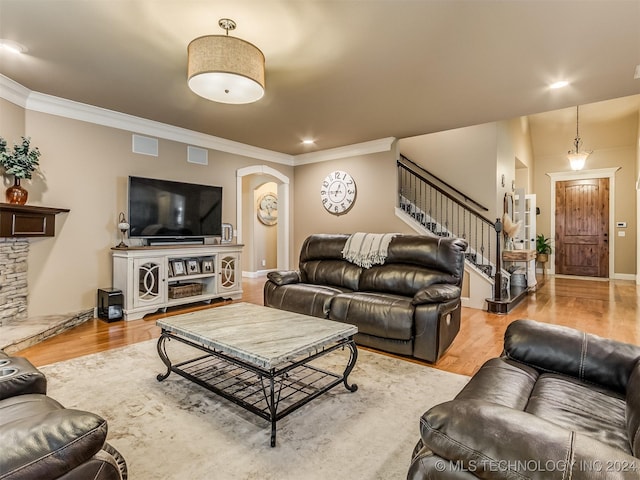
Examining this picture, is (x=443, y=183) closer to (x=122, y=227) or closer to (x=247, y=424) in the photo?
(x=122, y=227)

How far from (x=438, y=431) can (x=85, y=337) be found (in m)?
3.85

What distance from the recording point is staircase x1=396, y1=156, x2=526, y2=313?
5.06 m

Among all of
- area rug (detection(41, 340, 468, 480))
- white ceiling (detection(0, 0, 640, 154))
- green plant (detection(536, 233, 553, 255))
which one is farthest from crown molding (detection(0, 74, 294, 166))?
green plant (detection(536, 233, 553, 255))

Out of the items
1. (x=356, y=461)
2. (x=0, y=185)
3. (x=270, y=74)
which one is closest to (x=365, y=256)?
(x=270, y=74)

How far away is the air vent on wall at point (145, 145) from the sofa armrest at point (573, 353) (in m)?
4.83

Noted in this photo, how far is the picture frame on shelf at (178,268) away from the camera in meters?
4.78

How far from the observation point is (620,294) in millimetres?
6082

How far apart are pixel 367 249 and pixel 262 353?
2376 millimetres

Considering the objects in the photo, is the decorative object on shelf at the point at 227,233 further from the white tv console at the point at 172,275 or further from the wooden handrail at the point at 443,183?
the wooden handrail at the point at 443,183

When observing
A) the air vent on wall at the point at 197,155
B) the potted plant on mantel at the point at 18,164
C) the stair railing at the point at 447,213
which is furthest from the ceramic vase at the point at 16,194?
the stair railing at the point at 447,213

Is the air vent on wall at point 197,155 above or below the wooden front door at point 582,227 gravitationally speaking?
above

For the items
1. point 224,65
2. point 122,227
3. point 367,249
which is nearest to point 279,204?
point 122,227

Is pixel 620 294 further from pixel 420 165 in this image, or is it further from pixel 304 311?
pixel 304 311

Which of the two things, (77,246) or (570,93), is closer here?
(570,93)
